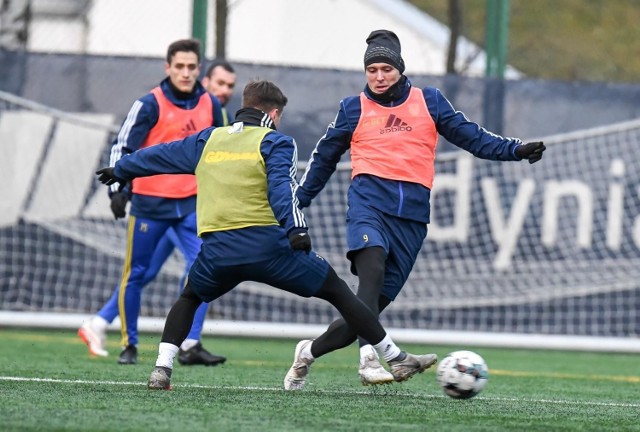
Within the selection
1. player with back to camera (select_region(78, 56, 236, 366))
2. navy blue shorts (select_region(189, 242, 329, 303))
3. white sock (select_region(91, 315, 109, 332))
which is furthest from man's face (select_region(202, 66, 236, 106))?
navy blue shorts (select_region(189, 242, 329, 303))

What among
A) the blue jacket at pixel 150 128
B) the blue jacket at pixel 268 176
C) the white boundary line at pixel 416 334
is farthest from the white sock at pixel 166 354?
the white boundary line at pixel 416 334

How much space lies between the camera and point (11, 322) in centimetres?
1135

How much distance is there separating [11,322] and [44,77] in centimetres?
215

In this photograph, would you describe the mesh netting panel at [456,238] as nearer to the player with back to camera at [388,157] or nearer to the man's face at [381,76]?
the player with back to camera at [388,157]

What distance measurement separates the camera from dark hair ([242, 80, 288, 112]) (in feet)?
20.6

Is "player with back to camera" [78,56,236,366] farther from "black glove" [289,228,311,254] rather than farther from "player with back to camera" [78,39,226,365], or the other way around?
"black glove" [289,228,311,254]

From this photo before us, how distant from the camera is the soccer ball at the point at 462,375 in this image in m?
Answer: 6.21

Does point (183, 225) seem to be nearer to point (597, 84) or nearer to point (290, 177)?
point (290, 177)

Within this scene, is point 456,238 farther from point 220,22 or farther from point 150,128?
point 150,128

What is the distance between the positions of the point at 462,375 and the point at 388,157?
4.17ft

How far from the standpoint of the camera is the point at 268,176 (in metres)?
5.99

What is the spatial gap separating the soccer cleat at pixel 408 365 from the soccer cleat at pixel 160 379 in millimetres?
1066

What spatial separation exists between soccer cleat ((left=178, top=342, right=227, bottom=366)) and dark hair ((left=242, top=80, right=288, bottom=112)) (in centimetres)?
260

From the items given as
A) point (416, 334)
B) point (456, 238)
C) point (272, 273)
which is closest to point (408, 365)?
point (272, 273)
